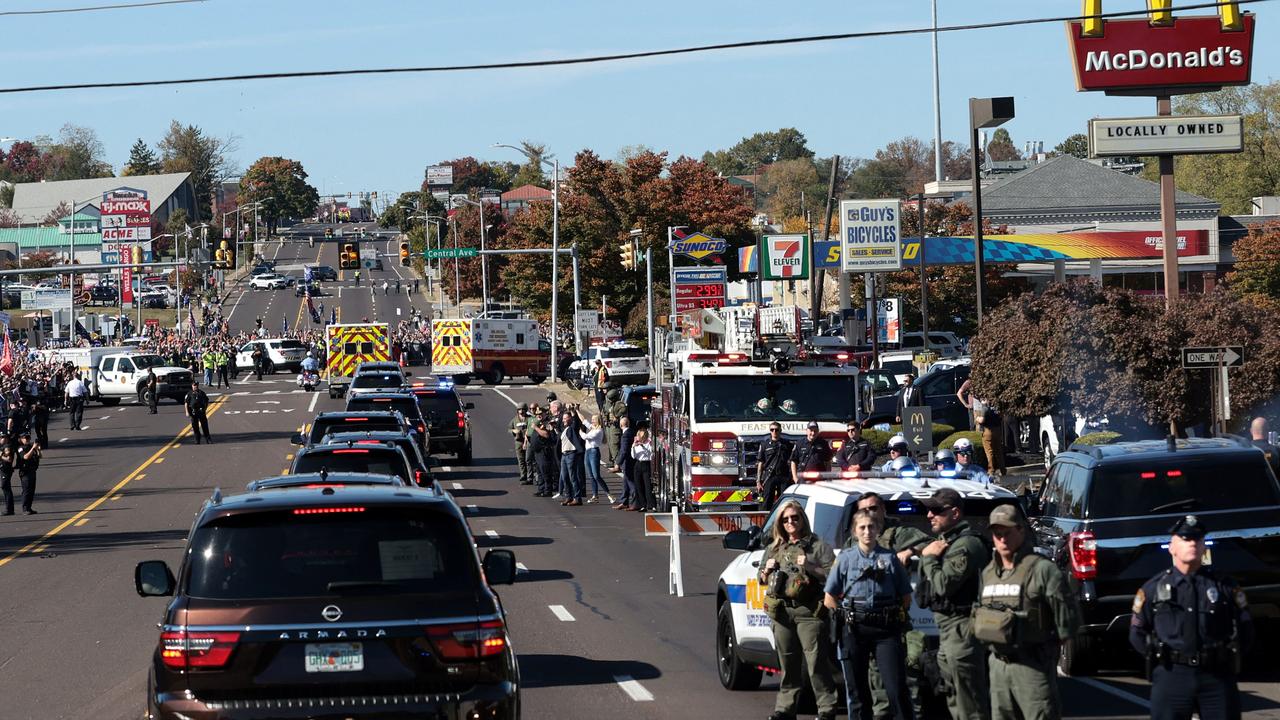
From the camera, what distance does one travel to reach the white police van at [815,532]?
10.9 metres

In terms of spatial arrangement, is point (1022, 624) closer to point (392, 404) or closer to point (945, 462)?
point (945, 462)

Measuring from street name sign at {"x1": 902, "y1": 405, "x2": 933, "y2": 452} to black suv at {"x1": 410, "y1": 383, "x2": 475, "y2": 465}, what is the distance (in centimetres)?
1512

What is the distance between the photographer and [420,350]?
310ft

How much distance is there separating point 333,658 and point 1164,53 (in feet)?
106

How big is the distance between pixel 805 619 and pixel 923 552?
113cm

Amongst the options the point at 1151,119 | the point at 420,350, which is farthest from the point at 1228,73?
the point at 420,350

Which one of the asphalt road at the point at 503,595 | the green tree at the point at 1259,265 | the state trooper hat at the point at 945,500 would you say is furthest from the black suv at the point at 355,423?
the green tree at the point at 1259,265

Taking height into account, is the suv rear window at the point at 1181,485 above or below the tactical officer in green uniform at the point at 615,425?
above

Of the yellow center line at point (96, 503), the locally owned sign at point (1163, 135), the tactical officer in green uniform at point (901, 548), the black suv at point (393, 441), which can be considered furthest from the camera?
the locally owned sign at point (1163, 135)

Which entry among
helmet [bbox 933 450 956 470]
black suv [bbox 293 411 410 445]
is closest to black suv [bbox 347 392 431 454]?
black suv [bbox 293 411 410 445]

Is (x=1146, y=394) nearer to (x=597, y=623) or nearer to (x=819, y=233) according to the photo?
(x=597, y=623)

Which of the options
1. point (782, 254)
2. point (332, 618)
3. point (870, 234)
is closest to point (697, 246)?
point (870, 234)

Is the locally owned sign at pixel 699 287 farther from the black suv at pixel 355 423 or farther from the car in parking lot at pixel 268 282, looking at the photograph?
the car in parking lot at pixel 268 282

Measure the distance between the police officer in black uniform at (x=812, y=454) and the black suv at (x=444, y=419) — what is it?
16.3 m
